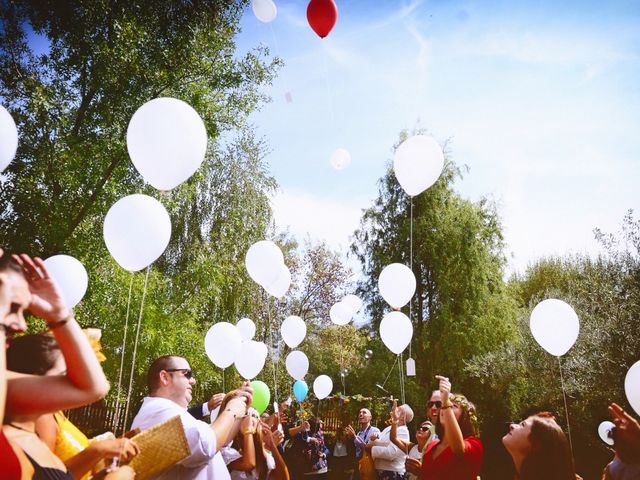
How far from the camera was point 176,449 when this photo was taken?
183cm

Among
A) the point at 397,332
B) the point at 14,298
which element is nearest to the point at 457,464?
the point at 14,298

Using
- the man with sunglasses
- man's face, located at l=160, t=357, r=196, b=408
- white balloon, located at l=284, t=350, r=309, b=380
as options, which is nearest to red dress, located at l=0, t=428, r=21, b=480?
the man with sunglasses

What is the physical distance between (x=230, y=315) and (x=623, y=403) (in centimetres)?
945

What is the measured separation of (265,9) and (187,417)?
18.2 feet

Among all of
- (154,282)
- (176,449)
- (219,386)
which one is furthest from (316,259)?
(176,449)

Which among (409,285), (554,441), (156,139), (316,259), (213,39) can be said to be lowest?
(554,441)

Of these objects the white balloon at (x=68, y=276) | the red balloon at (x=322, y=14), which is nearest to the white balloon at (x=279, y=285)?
the white balloon at (x=68, y=276)

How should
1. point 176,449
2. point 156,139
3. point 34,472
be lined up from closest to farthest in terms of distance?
point 34,472, point 176,449, point 156,139

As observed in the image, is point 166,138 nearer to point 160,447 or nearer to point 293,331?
point 160,447

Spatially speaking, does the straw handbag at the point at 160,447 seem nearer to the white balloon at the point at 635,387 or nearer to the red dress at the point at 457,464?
the red dress at the point at 457,464

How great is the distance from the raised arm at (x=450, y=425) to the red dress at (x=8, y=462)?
2279mm

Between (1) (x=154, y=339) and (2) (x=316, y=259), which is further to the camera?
(2) (x=316, y=259)

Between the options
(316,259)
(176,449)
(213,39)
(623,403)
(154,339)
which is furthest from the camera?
(316,259)

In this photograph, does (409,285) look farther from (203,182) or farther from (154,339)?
(203,182)
